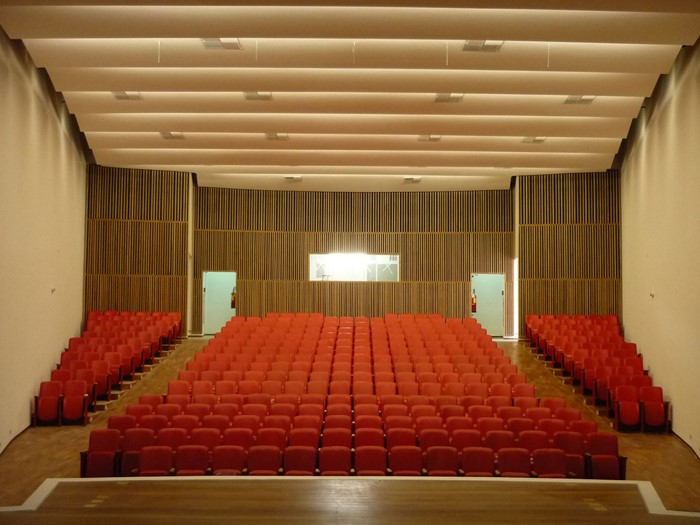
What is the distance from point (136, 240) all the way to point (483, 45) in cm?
882

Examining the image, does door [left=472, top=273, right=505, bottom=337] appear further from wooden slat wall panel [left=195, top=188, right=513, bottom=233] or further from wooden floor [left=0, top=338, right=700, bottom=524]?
wooden floor [left=0, top=338, right=700, bottom=524]

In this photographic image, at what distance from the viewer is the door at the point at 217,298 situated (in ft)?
54.5

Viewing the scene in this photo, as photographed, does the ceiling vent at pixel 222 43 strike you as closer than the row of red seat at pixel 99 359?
Yes

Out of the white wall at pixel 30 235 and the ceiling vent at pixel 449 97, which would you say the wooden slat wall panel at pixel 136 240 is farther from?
the ceiling vent at pixel 449 97

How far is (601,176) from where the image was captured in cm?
1423

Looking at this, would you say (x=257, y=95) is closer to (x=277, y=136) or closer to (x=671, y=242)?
(x=277, y=136)

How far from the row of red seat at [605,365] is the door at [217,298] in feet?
23.5

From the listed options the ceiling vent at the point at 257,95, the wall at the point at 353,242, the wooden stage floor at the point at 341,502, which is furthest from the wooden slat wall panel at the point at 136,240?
the wooden stage floor at the point at 341,502

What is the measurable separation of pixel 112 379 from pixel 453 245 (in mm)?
8915

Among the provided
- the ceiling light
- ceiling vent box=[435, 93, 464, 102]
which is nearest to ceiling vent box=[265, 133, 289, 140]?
the ceiling light

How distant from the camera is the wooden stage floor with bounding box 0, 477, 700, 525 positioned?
5.32 metres

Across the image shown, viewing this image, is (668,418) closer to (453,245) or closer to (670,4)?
(670,4)

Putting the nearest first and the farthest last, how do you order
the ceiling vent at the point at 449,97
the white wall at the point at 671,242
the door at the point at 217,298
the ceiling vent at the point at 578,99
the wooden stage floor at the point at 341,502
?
1. the wooden stage floor at the point at 341,502
2. the white wall at the point at 671,242
3. the ceiling vent at the point at 449,97
4. the ceiling vent at the point at 578,99
5. the door at the point at 217,298

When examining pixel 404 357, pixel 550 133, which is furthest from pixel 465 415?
pixel 550 133
